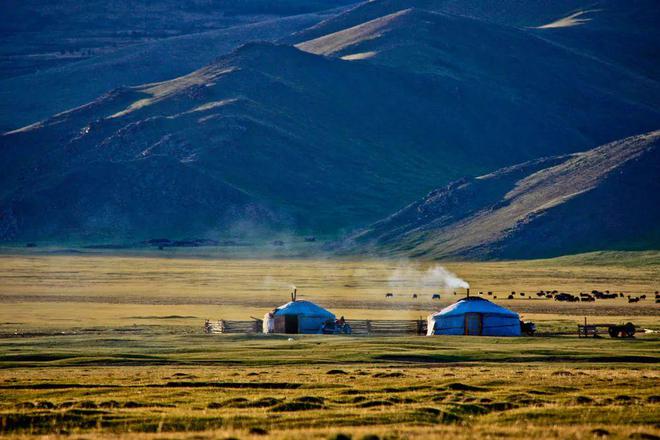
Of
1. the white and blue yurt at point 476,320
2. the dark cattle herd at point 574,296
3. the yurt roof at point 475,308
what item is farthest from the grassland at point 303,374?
the yurt roof at point 475,308

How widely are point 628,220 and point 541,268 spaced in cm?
2381

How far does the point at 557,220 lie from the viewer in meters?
179

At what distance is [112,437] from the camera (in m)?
29.6

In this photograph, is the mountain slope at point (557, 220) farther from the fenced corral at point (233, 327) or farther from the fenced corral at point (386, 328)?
the fenced corral at point (233, 327)

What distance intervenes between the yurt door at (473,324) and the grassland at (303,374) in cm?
364

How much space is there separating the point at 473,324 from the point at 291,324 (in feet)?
37.0

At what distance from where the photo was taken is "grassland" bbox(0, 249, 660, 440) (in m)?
32.0

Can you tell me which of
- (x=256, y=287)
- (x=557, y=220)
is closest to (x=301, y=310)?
(x=256, y=287)

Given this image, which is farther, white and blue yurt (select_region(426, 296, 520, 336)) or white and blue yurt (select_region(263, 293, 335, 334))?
white and blue yurt (select_region(263, 293, 335, 334))

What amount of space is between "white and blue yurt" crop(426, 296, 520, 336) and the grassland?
3.51 m

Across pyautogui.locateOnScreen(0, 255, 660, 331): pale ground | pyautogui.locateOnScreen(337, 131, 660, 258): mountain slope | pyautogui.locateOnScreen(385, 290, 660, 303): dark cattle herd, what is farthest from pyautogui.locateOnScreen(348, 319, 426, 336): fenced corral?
pyautogui.locateOnScreen(337, 131, 660, 258): mountain slope

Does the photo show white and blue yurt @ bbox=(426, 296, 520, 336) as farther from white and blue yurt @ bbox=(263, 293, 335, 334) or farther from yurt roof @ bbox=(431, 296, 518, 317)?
white and blue yurt @ bbox=(263, 293, 335, 334)

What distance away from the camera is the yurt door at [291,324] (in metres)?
76.6

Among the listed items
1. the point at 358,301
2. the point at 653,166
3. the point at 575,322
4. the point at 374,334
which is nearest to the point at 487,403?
the point at 374,334
